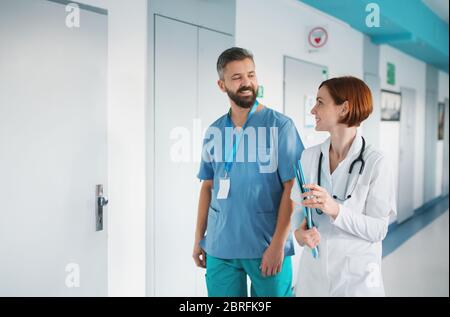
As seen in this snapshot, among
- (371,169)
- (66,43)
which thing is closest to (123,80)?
(66,43)

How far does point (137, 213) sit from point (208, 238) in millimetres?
419

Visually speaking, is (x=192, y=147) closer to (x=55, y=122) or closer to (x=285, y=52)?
(x=285, y=52)

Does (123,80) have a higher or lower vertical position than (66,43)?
lower

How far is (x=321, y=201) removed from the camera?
944mm

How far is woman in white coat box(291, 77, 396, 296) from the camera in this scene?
0.92 metres

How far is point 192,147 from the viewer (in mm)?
1213

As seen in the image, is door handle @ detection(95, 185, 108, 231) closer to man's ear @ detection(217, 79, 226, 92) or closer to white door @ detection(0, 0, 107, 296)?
white door @ detection(0, 0, 107, 296)

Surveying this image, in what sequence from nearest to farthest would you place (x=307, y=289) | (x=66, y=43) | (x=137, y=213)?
(x=307, y=289) < (x=66, y=43) < (x=137, y=213)

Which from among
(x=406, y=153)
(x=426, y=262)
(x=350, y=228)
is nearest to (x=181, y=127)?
(x=350, y=228)

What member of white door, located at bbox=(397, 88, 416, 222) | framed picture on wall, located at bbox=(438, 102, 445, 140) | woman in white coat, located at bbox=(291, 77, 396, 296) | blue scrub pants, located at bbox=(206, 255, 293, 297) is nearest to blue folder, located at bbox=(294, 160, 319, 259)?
woman in white coat, located at bbox=(291, 77, 396, 296)

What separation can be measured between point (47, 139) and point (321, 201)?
0.93 meters

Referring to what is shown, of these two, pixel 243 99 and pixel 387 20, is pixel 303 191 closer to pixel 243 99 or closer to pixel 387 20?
pixel 243 99

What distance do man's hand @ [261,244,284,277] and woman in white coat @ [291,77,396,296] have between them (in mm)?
94

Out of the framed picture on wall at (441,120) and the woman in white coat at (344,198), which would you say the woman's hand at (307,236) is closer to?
the woman in white coat at (344,198)
